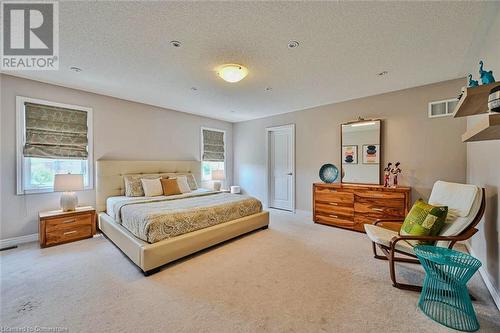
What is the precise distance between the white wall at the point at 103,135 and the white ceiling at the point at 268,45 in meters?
Result: 0.24

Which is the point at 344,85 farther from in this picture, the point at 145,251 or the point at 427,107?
the point at 145,251

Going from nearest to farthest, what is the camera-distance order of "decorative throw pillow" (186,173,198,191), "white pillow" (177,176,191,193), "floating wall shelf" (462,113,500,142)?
"floating wall shelf" (462,113,500,142) < "white pillow" (177,176,191,193) < "decorative throw pillow" (186,173,198,191)

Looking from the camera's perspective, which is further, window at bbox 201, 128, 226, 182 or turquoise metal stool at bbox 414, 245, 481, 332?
window at bbox 201, 128, 226, 182

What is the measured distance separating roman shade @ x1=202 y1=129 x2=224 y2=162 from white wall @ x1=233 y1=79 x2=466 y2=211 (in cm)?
166

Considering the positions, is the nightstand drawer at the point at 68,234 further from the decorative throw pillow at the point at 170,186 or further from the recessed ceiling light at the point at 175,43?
the recessed ceiling light at the point at 175,43

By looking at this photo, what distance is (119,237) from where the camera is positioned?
9.24 ft

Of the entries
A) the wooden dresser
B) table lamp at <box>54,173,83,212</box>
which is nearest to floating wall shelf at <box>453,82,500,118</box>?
the wooden dresser

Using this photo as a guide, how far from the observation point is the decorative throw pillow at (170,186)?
4093mm

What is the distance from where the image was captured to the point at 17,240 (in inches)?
122

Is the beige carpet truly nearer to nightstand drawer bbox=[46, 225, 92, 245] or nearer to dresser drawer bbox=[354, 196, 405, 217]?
nightstand drawer bbox=[46, 225, 92, 245]

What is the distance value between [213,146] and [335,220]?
12.3 ft

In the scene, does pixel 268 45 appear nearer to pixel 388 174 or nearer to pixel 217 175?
pixel 388 174

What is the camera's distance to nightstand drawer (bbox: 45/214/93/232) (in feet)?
10.0

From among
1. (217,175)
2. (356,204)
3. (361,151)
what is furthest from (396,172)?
(217,175)
